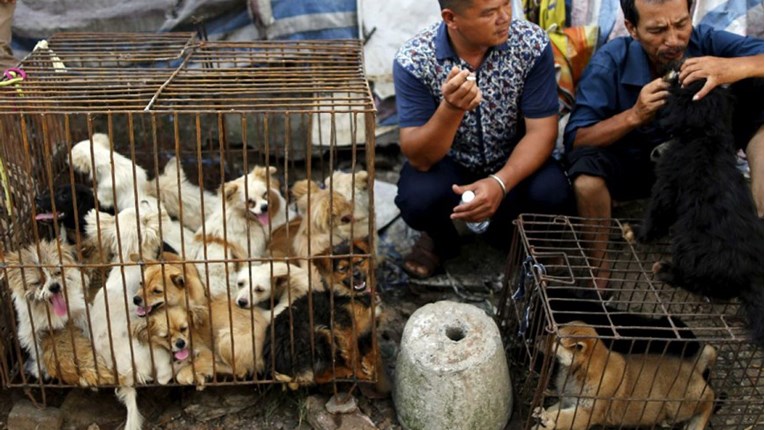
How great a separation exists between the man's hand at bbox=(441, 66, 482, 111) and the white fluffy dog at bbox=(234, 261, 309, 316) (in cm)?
109

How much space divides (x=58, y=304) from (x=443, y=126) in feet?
6.18

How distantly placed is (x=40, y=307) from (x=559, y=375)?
2.25m

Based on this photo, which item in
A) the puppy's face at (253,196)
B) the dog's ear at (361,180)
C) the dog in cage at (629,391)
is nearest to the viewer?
the dog in cage at (629,391)

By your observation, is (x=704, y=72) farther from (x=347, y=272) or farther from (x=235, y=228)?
(x=235, y=228)

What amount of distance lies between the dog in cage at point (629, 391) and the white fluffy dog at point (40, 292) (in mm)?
2053

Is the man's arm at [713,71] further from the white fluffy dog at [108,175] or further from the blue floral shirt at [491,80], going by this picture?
the white fluffy dog at [108,175]

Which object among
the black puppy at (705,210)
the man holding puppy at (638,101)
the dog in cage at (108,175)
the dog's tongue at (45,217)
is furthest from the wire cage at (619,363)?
the dog's tongue at (45,217)

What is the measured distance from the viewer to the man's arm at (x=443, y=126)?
125 inches

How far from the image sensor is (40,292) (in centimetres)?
313

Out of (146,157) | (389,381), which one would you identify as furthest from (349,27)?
(389,381)

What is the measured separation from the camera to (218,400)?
3500 mm

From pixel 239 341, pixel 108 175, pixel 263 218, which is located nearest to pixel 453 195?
pixel 263 218

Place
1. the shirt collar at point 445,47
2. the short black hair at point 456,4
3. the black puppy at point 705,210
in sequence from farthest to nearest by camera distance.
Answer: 1. the shirt collar at point 445,47
2. the short black hair at point 456,4
3. the black puppy at point 705,210

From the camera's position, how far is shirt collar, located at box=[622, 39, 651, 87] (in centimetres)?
384
